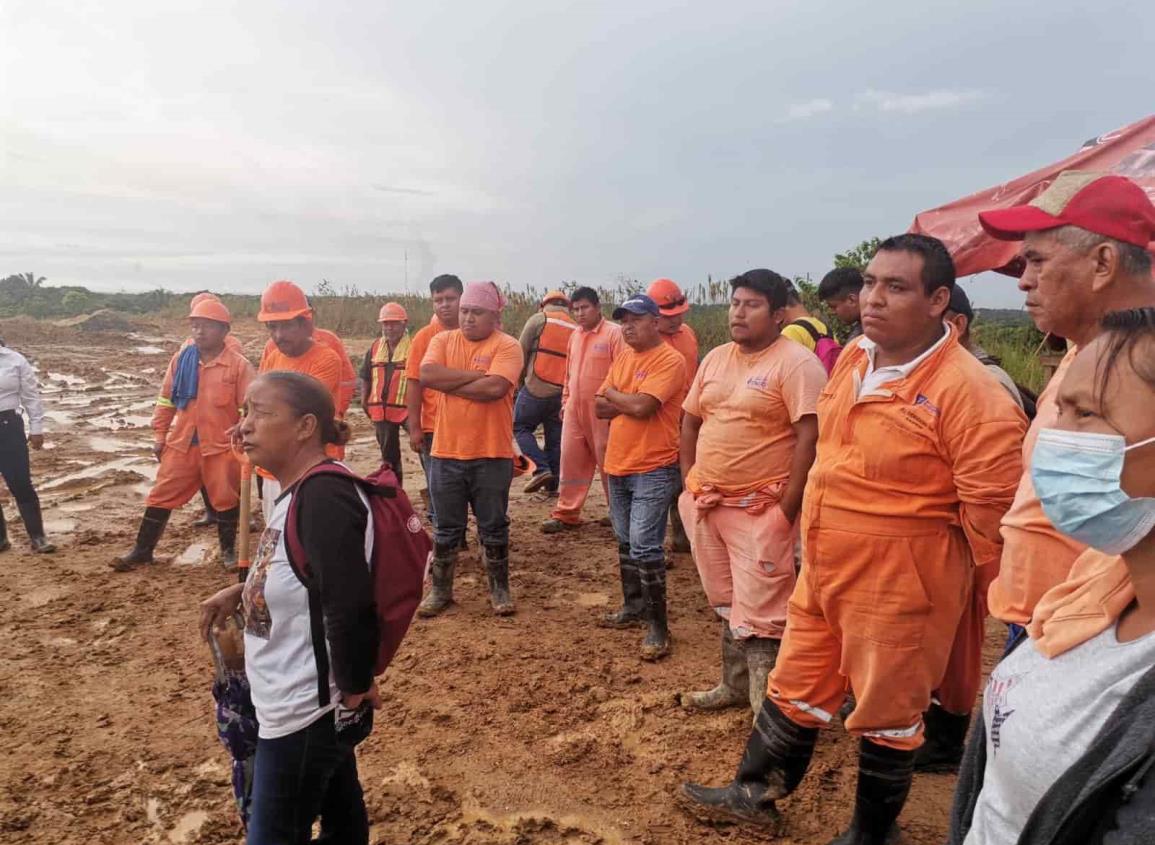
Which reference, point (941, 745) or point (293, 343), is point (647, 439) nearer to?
point (941, 745)

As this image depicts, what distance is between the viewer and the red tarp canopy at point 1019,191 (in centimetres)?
439

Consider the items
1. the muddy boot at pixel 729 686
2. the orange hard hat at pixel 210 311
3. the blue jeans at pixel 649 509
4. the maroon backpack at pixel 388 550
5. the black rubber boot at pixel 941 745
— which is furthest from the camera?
Answer: the orange hard hat at pixel 210 311

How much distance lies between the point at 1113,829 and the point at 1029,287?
57.2 inches

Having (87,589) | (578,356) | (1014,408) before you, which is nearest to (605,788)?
(1014,408)

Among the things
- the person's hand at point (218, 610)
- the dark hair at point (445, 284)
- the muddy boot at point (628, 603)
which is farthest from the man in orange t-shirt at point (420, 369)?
the person's hand at point (218, 610)

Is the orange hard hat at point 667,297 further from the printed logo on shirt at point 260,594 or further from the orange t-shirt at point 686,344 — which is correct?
the printed logo on shirt at point 260,594

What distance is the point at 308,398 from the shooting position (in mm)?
2215

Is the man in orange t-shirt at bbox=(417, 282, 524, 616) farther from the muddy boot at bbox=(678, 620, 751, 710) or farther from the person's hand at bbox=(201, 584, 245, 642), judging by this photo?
the person's hand at bbox=(201, 584, 245, 642)

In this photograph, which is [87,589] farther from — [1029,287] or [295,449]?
[1029,287]

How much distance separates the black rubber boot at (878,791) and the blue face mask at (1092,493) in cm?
145

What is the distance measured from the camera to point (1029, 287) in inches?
83.9

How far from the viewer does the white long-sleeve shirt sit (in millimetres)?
6156

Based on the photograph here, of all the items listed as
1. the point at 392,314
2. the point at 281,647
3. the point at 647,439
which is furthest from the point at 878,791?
the point at 392,314

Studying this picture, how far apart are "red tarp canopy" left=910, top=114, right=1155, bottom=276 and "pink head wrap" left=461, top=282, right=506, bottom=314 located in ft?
8.69
